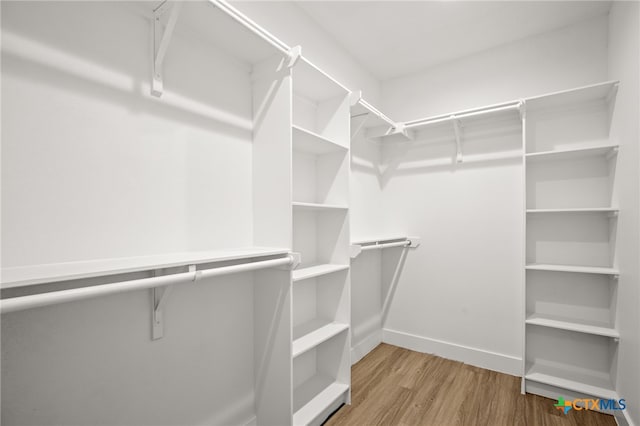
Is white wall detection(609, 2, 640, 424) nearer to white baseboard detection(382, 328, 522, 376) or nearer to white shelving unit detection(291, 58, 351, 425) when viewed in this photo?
white baseboard detection(382, 328, 522, 376)

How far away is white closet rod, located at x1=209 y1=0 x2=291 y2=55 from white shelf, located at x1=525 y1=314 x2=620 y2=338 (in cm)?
247

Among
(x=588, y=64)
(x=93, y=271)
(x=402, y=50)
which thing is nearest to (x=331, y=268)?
(x=93, y=271)

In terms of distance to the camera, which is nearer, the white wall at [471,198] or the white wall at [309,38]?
the white wall at [309,38]

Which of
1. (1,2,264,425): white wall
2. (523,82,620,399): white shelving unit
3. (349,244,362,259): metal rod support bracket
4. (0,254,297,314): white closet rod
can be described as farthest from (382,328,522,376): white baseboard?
(0,254,297,314): white closet rod

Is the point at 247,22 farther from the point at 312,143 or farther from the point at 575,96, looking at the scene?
the point at 575,96

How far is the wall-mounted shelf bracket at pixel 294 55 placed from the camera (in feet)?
4.89

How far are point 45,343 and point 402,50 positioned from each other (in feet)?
9.80

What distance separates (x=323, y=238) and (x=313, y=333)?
2.10ft

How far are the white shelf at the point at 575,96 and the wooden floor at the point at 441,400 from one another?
2121 mm

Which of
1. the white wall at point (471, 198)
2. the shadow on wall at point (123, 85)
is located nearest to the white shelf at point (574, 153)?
the white wall at point (471, 198)

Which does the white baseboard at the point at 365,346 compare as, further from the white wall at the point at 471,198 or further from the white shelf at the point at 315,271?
the white shelf at the point at 315,271

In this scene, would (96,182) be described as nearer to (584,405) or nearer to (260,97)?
(260,97)

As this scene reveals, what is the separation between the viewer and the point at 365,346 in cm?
272

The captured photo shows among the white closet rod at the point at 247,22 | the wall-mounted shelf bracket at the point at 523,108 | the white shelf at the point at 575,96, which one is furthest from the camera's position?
the wall-mounted shelf bracket at the point at 523,108
